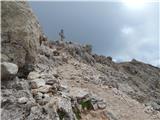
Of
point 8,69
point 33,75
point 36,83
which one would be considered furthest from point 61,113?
point 33,75

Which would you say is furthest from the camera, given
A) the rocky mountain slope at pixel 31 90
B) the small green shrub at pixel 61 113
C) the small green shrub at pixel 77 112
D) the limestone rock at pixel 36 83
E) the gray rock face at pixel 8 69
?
the small green shrub at pixel 77 112

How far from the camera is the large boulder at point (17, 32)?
61.3 feet

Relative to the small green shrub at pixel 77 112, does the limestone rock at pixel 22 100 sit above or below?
above

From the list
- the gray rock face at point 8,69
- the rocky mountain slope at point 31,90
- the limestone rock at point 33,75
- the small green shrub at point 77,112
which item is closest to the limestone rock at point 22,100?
the rocky mountain slope at point 31,90

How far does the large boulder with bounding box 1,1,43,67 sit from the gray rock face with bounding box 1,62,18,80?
1.54 feet

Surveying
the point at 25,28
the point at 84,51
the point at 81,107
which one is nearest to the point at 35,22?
the point at 25,28

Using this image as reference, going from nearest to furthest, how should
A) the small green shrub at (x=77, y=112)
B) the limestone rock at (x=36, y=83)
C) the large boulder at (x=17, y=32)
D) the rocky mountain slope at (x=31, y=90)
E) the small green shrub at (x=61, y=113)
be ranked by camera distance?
the rocky mountain slope at (x=31, y=90) → the small green shrub at (x=61, y=113) → the large boulder at (x=17, y=32) → the limestone rock at (x=36, y=83) → the small green shrub at (x=77, y=112)

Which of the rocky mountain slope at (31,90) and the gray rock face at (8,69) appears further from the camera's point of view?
the gray rock face at (8,69)

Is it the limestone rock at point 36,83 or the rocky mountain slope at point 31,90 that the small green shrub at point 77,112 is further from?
the limestone rock at point 36,83

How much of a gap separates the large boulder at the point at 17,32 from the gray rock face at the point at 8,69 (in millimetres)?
470

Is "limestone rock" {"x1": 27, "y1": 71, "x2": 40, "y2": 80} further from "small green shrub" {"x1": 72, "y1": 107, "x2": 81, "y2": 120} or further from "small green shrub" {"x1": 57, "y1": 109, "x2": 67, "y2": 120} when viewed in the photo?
"small green shrub" {"x1": 57, "y1": 109, "x2": 67, "y2": 120}

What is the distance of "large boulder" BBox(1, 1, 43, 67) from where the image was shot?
61.3 feet

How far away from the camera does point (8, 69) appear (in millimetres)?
17766

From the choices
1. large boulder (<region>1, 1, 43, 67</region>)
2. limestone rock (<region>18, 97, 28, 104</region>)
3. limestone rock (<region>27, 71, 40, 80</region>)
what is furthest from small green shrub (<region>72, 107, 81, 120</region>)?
limestone rock (<region>18, 97, 28, 104</region>)
